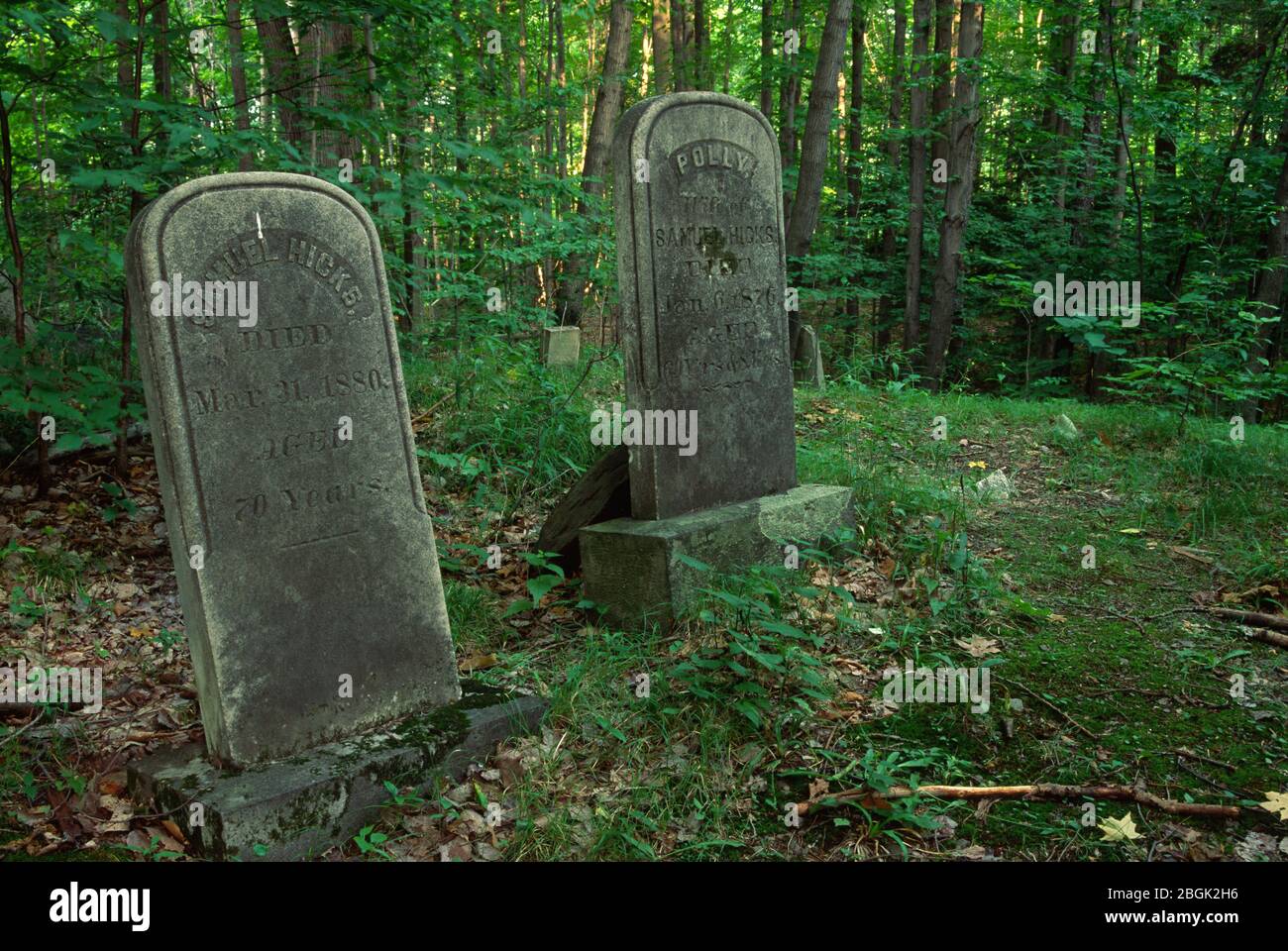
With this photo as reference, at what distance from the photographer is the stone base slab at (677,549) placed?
448 centimetres

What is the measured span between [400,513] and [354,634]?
46 centimetres

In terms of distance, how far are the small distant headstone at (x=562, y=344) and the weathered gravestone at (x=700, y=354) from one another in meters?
5.65

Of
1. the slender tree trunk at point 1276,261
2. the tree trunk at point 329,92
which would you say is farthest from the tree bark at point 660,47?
the slender tree trunk at point 1276,261

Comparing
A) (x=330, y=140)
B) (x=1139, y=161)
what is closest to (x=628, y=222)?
(x=330, y=140)

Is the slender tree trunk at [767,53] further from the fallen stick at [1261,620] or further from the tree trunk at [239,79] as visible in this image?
the fallen stick at [1261,620]

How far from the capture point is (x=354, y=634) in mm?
3547

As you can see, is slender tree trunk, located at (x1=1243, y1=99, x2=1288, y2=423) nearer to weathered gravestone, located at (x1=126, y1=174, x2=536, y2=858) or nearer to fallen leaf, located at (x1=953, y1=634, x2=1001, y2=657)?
fallen leaf, located at (x1=953, y1=634, x2=1001, y2=657)

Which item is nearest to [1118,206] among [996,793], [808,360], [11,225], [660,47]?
[808,360]

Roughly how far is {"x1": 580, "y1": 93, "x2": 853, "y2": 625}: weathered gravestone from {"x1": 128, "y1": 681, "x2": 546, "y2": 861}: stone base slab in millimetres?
1110

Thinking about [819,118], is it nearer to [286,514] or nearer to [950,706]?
[950,706]

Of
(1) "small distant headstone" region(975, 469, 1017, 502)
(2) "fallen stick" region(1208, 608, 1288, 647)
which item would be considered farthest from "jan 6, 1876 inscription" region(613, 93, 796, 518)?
(2) "fallen stick" region(1208, 608, 1288, 647)

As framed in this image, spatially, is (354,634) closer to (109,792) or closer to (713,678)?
(109,792)

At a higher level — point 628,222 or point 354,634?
point 628,222

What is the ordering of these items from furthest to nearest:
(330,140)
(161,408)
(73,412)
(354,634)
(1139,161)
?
(1139,161) → (330,140) → (73,412) → (354,634) → (161,408)
